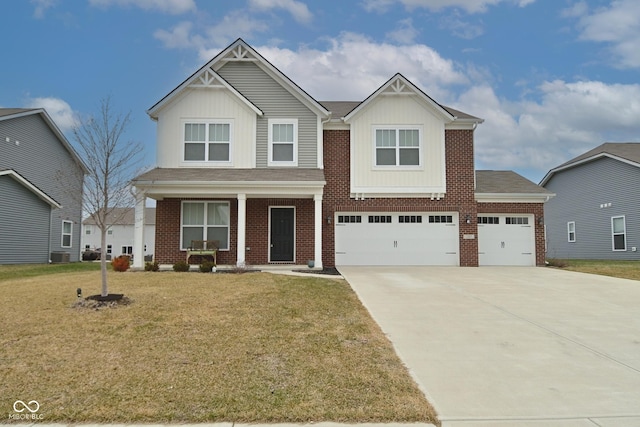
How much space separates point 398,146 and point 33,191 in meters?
17.8

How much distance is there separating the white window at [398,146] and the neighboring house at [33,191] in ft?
43.6

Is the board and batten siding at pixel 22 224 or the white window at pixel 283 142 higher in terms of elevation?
the white window at pixel 283 142

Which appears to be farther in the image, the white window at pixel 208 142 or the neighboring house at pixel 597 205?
the neighboring house at pixel 597 205

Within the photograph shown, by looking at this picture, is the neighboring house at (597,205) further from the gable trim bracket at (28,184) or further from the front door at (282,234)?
the gable trim bracket at (28,184)

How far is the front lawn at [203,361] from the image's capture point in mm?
4477

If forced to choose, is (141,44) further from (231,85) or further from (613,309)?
(613,309)

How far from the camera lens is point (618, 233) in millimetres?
24234

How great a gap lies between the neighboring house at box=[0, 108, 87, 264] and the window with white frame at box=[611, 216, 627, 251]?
2745 centimetres

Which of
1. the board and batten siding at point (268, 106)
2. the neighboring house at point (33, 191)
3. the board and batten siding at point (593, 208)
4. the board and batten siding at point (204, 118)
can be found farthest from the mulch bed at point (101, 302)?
the board and batten siding at point (593, 208)

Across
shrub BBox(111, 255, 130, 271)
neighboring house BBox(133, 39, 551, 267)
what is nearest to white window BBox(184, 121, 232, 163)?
neighboring house BBox(133, 39, 551, 267)

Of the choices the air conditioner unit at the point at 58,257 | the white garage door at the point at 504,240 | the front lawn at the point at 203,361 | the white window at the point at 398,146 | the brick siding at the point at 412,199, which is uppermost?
the white window at the point at 398,146

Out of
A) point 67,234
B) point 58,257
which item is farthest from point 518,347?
point 67,234

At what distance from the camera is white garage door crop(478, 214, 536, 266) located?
18.5 m

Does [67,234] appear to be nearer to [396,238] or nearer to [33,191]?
[33,191]
